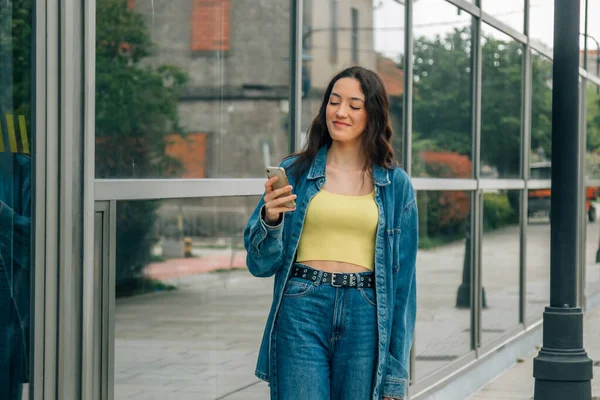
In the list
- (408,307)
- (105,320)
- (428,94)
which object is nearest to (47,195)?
(105,320)

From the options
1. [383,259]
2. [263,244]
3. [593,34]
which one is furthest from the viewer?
[593,34]

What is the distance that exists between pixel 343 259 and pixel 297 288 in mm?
169

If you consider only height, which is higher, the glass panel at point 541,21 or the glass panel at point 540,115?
the glass panel at point 541,21

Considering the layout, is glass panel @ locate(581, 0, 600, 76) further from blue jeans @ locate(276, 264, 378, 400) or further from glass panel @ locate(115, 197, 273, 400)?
blue jeans @ locate(276, 264, 378, 400)

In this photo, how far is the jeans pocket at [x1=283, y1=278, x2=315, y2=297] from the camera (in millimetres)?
3383

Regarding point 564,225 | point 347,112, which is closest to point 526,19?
point 564,225

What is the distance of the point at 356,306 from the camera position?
3.39 metres

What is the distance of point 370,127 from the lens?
11.7ft

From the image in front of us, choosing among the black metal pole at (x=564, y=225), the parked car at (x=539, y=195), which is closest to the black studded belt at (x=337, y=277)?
the black metal pole at (x=564, y=225)

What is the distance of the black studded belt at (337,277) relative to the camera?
11.1ft

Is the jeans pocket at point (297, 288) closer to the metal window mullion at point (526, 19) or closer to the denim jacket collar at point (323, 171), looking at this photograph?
the denim jacket collar at point (323, 171)

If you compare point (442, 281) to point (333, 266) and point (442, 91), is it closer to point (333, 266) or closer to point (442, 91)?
point (442, 91)

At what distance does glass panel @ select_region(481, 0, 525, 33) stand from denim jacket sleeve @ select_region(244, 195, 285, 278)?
Result: 542 centimetres

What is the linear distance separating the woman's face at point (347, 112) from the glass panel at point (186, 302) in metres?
0.83
